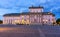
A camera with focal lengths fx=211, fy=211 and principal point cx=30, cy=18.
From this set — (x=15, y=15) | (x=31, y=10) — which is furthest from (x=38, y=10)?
(x=15, y=15)

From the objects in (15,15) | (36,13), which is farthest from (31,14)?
(15,15)

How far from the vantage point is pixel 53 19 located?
179 meters

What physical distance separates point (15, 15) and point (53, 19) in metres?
33.2

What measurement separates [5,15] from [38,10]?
100 ft

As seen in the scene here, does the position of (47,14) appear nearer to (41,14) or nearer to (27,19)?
(41,14)

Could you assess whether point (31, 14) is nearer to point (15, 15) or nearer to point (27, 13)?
point (27, 13)

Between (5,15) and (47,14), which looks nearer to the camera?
(47,14)

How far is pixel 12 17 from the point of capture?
18312 cm

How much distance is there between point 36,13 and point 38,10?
6173 millimetres

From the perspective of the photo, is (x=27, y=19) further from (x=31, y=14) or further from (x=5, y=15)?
(x=5, y=15)

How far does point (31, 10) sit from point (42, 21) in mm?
13126

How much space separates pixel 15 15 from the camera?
184125 millimetres

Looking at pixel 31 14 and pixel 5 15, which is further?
pixel 5 15

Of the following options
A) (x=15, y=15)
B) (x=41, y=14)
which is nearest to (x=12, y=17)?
(x=15, y=15)
